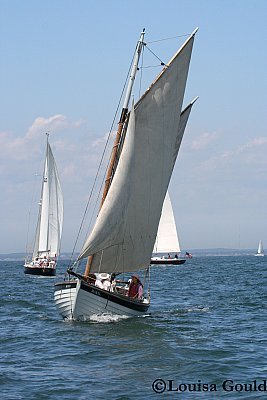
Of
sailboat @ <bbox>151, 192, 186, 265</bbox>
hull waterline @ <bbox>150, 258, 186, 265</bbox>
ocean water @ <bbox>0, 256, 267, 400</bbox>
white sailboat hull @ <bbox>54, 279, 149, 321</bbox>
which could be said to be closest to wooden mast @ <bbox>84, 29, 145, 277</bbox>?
white sailboat hull @ <bbox>54, 279, 149, 321</bbox>

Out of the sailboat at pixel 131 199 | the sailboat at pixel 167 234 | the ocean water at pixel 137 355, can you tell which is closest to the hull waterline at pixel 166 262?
the sailboat at pixel 167 234

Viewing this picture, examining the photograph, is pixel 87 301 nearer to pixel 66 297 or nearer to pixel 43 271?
pixel 66 297

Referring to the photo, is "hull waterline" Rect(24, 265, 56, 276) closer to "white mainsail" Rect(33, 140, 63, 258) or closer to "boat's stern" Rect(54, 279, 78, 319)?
"white mainsail" Rect(33, 140, 63, 258)

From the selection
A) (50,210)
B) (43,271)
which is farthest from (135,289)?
(50,210)

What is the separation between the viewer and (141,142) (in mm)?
31719

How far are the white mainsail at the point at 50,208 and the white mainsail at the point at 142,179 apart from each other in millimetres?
57622

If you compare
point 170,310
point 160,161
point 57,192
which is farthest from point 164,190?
point 57,192

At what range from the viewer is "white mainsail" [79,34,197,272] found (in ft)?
99.1

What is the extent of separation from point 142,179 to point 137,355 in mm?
10408

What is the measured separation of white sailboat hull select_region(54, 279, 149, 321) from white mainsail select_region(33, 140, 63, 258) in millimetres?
60051

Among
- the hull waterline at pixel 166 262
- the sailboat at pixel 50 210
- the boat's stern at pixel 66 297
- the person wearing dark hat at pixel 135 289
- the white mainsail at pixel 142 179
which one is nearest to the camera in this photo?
the boat's stern at pixel 66 297

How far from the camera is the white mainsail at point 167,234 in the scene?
109m

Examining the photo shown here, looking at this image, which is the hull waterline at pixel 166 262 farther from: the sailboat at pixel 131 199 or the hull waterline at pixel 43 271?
the sailboat at pixel 131 199

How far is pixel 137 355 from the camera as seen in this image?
23.1 m
